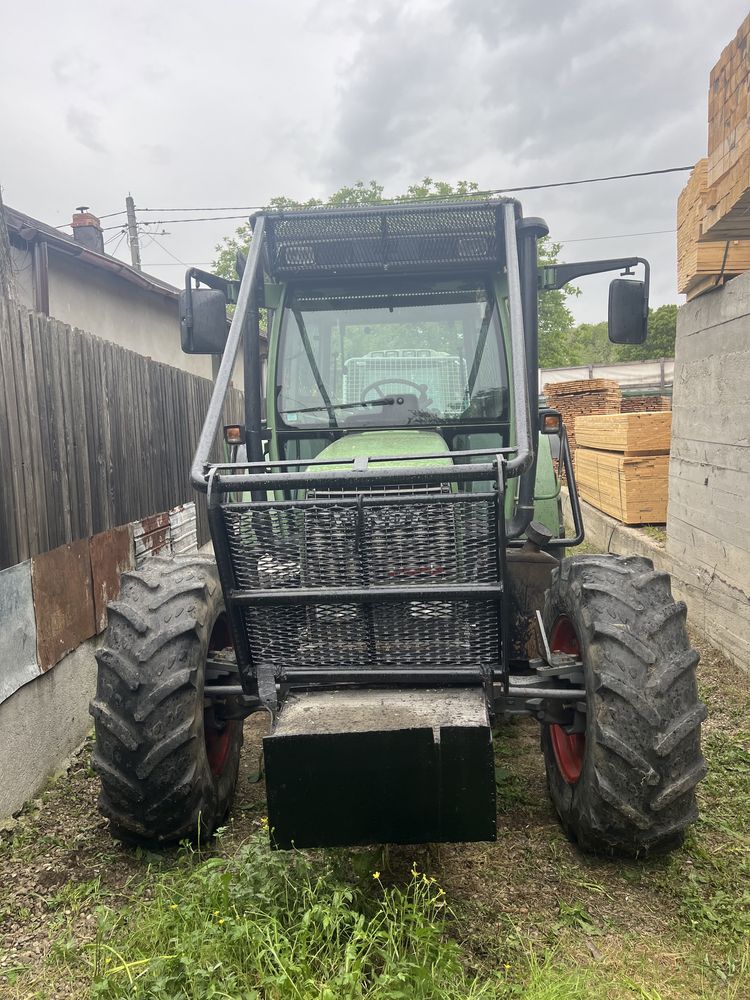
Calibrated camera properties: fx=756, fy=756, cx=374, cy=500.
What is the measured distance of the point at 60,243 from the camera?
870cm

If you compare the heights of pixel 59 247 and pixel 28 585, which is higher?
pixel 59 247

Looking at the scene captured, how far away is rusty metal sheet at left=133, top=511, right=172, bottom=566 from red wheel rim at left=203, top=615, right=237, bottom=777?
205cm

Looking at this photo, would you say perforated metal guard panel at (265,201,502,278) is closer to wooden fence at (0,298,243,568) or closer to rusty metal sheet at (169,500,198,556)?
wooden fence at (0,298,243,568)

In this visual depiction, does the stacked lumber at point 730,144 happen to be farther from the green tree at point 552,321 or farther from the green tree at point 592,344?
the green tree at point 592,344

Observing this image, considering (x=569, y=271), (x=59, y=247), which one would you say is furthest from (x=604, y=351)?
(x=569, y=271)

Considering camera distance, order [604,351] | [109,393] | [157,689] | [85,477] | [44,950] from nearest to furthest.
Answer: [44,950], [157,689], [85,477], [109,393], [604,351]

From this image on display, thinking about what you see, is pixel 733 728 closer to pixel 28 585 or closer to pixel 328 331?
pixel 328 331

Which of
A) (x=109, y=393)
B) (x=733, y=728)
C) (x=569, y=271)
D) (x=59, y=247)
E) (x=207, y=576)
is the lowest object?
(x=733, y=728)

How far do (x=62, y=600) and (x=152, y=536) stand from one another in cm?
174

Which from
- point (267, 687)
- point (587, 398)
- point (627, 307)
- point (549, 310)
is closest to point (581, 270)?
point (627, 307)

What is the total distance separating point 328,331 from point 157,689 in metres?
2.15

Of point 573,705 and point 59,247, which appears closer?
point 573,705

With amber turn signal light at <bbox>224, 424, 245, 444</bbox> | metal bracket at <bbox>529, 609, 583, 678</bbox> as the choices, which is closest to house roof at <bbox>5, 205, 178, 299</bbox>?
amber turn signal light at <bbox>224, 424, 245, 444</bbox>

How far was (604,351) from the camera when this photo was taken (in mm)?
49031
